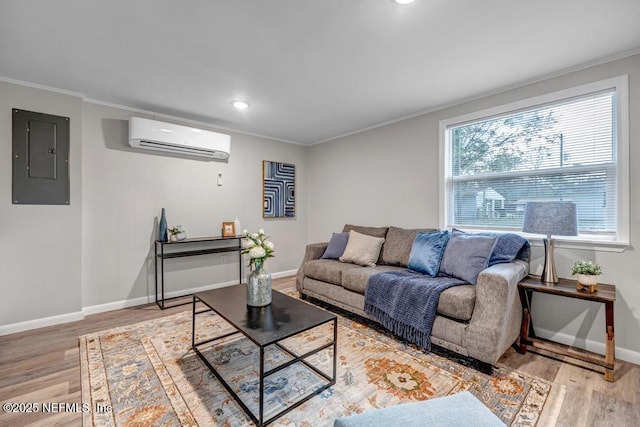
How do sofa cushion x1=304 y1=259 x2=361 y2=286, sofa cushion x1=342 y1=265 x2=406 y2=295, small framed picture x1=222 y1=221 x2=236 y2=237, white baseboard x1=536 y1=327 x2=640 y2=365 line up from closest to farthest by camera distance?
white baseboard x1=536 y1=327 x2=640 y2=365 < sofa cushion x1=342 y1=265 x2=406 y2=295 < sofa cushion x1=304 y1=259 x2=361 y2=286 < small framed picture x1=222 y1=221 x2=236 y2=237

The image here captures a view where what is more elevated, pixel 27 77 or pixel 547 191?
pixel 27 77

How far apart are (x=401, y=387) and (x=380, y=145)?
298 centimetres

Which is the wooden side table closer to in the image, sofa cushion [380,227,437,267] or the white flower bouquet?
sofa cushion [380,227,437,267]

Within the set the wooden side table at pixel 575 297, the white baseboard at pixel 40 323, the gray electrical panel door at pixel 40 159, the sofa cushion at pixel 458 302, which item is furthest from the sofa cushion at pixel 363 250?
the gray electrical panel door at pixel 40 159

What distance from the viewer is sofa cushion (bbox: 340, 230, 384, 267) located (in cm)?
326

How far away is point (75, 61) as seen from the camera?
231 centimetres

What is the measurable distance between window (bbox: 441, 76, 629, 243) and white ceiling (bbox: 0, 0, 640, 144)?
313 millimetres

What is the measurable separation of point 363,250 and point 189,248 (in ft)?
7.48

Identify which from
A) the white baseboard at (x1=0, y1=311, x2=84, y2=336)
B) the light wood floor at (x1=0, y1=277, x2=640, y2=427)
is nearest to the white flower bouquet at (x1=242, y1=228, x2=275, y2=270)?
the light wood floor at (x1=0, y1=277, x2=640, y2=427)

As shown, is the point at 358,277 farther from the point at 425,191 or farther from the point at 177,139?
the point at 177,139

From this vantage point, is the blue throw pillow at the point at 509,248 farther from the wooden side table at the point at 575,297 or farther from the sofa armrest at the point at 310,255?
the sofa armrest at the point at 310,255

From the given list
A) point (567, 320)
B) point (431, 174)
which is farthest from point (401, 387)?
point (431, 174)

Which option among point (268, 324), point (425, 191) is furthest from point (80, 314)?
point (425, 191)

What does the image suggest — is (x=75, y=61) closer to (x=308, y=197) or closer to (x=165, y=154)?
(x=165, y=154)
